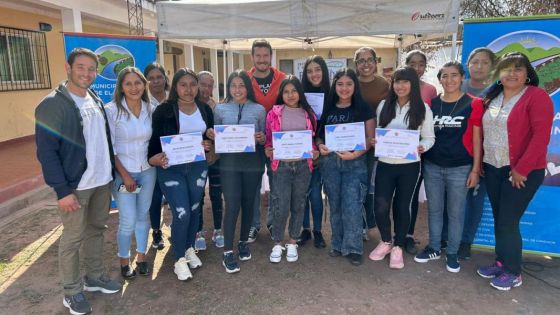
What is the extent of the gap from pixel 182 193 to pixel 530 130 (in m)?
2.84

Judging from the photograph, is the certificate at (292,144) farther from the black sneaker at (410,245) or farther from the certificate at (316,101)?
the black sneaker at (410,245)

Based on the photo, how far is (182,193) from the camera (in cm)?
335

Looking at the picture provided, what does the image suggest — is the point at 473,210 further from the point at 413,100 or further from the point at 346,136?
the point at 346,136

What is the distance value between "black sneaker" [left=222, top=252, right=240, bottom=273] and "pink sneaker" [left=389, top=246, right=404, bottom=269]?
1.43 metres

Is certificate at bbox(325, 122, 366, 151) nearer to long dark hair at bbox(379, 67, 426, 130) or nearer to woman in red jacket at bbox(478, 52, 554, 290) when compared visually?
long dark hair at bbox(379, 67, 426, 130)

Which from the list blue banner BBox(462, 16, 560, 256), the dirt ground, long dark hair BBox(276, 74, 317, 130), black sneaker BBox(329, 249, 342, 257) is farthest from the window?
blue banner BBox(462, 16, 560, 256)

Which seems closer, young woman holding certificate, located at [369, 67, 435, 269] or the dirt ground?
the dirt ground

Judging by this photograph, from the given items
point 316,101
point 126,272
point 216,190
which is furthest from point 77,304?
point 316,101

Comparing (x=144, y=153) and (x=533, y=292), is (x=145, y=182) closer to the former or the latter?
(x=144, y=153)

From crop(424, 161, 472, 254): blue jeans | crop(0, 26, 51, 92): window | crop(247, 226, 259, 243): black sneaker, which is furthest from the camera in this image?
crop(0, 26, 51, 92): window

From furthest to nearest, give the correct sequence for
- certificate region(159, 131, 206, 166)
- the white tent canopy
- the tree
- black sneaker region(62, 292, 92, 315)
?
the tree < the white tent canopy < certificate region(159, 131, 206, 166) < black sneaker region(62, 292, 92, 315)

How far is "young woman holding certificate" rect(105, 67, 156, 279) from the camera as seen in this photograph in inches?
122

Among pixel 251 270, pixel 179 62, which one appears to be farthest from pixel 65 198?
pixel 179 62

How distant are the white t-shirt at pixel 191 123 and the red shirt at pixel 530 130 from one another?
251cm
